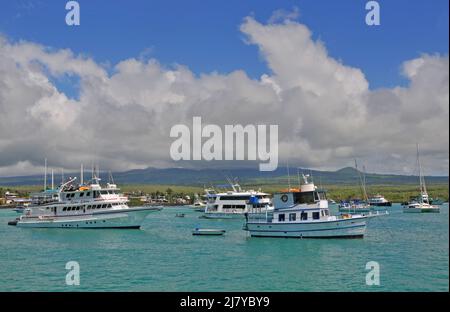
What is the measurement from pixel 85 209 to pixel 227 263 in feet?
145

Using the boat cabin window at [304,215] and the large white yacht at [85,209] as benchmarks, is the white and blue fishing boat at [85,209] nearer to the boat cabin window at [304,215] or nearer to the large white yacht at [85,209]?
the large white yacht at [85,209]

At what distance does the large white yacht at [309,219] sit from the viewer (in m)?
52.7

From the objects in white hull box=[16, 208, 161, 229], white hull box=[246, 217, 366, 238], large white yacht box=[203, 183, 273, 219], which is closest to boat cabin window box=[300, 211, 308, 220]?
white hull box=[246, 217, 366, 238]

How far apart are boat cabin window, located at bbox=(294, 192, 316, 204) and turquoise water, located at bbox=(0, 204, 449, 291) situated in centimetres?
435

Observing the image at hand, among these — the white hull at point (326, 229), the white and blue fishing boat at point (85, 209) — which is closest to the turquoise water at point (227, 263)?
the white hull at point (326, 229)

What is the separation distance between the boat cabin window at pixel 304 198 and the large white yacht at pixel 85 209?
2882cm

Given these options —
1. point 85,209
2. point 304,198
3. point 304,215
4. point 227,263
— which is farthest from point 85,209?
point 227,263

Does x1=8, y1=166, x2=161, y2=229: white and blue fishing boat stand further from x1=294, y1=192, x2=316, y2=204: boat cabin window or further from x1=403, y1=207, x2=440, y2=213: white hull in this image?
x1=403, y1=207, x2=440, y2=213: white hull

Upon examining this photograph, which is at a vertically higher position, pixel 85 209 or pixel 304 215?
pixel 304 215

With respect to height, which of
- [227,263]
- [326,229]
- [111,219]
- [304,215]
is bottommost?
[227,263]

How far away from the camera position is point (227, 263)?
130 feet

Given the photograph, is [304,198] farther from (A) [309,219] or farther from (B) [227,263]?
(B) [227,263]
